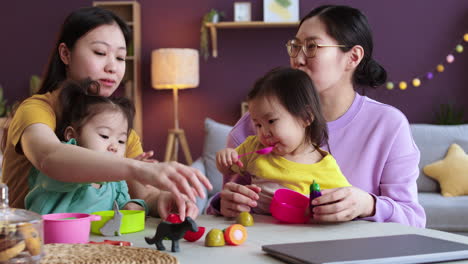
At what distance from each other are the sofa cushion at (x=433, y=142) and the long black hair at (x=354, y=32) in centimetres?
230

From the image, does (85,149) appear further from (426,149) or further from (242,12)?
(242,12)

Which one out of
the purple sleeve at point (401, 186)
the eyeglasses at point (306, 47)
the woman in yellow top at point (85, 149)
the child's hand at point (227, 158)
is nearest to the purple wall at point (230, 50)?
the eyeglasses at point (306, 47)

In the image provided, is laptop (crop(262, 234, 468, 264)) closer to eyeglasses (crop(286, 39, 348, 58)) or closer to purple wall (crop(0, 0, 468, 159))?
eyeglasses (crop(286, 39, 348, 58))

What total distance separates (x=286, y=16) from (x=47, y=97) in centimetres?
411

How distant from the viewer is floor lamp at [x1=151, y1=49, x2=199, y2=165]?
204 inches

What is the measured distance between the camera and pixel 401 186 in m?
1.62

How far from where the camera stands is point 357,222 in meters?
1.36

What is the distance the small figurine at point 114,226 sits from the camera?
47.7 inches

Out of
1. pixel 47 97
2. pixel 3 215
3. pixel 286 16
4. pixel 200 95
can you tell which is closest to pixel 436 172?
pixel 286 16

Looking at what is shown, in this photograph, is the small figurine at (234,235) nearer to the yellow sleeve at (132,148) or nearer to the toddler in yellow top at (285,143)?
the toddler in yellow top at (285,143)

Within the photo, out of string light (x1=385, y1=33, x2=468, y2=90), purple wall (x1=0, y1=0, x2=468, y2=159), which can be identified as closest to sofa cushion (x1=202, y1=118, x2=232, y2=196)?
purple wall (x1=0, y1=0, x2=468, y2=159)

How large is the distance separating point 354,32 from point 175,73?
11.1 ft

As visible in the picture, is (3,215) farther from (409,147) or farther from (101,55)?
(409,147)

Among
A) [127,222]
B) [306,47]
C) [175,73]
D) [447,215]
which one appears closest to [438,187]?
[447,215]
